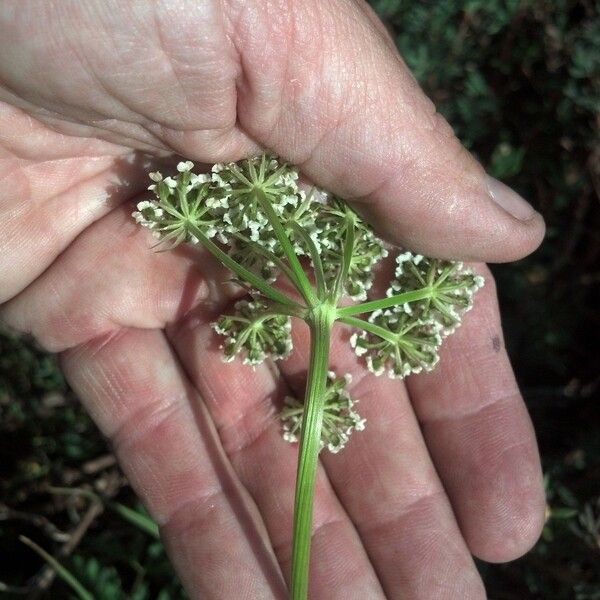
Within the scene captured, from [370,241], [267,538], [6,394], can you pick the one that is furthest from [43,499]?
[370,241]

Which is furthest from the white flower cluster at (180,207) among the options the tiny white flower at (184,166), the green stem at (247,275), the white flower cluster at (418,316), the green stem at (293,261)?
the white flower cluster at (418,316)

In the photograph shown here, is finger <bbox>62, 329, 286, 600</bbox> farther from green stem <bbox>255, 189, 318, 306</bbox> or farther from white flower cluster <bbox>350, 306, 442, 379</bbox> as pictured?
green stem <bbox>255, 189, 318, 306</bbox>

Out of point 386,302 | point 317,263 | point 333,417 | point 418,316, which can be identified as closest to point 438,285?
point 418,316

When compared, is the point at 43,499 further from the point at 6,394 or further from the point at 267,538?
the point at 267,538

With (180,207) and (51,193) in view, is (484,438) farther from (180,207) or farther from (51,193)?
(51,193)

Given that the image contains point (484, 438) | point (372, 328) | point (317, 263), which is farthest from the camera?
point (484, 438)

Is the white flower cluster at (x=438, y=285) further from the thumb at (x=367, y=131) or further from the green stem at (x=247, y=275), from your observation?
Answer: the green stem at (x=247, y=275)

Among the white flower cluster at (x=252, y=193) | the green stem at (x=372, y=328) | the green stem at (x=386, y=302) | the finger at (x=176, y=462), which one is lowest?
the finger at (x=176, y=462)
